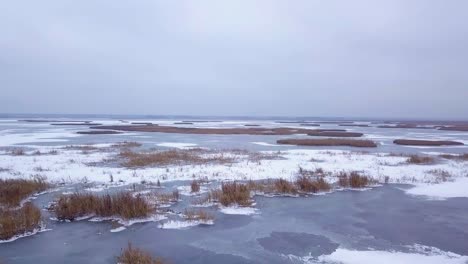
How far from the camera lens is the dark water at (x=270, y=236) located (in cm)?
944

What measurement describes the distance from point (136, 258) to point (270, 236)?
12.5 feet

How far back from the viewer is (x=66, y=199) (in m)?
13.1

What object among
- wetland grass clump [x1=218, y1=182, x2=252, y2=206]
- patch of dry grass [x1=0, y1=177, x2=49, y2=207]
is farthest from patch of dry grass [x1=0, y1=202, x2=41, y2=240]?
wetland grass clump [x1=218, y1=182, x2=252, y2=206]

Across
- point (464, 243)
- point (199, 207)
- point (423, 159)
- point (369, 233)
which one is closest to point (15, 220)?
point (199, 207)

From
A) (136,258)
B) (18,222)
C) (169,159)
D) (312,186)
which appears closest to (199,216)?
(136,258)

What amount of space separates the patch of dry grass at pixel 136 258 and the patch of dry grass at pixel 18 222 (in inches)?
144

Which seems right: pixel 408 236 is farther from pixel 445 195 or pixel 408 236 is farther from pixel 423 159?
pixel 423 159

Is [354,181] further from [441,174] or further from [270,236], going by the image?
[270,236]

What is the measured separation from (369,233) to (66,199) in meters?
9.48

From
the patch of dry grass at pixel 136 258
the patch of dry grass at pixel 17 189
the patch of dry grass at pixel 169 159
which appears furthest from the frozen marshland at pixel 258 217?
the patch of dry grass at pixel 169 159

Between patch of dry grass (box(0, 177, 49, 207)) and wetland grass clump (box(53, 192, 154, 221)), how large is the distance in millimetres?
1938

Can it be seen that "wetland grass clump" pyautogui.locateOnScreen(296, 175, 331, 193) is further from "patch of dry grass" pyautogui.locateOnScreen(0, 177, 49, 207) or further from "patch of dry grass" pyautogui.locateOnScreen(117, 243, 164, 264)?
"patch of dry grass" pyautogui.locateOnScreen(0, 177, 49, 207)

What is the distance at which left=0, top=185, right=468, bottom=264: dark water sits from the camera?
9438 mm

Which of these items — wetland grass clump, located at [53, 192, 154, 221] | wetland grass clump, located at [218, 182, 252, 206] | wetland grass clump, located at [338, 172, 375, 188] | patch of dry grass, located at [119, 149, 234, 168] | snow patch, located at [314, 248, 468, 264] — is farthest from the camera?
patch of dry grass, located at [119, 149, 234, 168]
